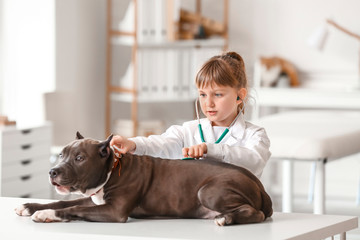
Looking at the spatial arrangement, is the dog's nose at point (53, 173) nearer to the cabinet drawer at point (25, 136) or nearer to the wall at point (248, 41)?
the cabinet drawer at point (25, 136)

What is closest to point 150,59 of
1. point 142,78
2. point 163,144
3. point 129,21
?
point 142,78

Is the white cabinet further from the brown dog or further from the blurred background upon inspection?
the brown dog

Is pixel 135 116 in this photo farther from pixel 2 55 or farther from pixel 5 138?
pixel 5 138

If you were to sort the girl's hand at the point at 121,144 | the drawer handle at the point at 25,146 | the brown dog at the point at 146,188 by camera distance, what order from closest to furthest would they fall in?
1. the brown dog at the point at 146,188
2. the girl's hand at the point at 121,144
3. the drawer handle at the point at 25,146

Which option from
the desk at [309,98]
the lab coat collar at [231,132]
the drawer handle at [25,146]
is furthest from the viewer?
the desk at [309,98]

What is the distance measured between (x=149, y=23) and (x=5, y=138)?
4.85 feet

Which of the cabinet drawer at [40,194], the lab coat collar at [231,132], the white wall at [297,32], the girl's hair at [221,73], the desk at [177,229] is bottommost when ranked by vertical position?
the cabinet drawer at [40,194]

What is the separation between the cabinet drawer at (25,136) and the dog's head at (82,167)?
2.28 m

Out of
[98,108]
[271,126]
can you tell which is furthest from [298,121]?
[98,108]

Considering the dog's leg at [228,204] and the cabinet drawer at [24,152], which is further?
the cabinet drawer at [24,152]

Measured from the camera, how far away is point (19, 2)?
4.61 meters

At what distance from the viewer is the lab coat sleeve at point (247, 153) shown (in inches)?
63.8

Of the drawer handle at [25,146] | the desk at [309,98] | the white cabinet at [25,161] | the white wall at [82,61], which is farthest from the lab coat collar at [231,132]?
the white wall at [82,61]

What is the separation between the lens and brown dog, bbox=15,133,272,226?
4.92 feet
